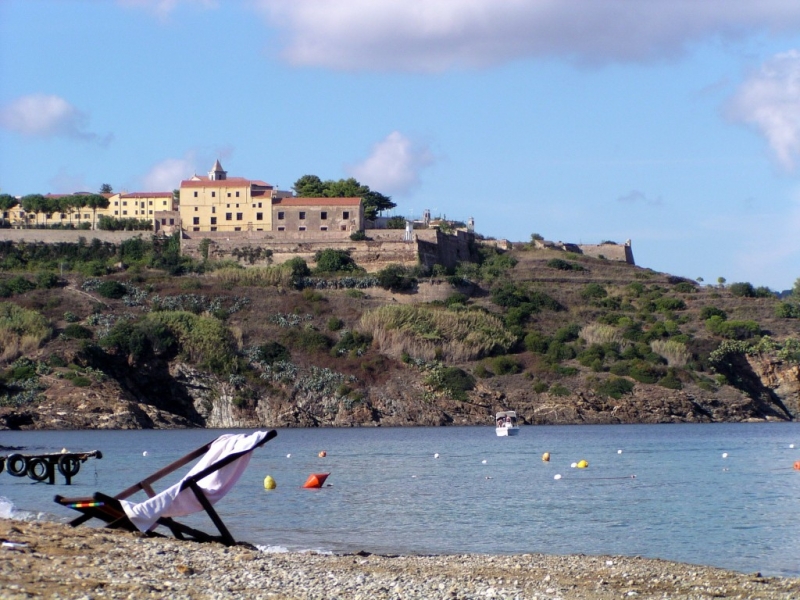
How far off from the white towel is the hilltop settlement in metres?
47.4

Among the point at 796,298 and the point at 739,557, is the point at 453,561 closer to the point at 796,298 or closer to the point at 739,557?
the point at 739,557

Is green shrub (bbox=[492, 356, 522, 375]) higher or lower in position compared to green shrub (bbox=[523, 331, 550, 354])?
lower

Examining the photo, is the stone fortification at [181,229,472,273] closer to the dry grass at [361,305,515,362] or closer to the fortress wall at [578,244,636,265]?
the dry grass at [361,305,515,362]

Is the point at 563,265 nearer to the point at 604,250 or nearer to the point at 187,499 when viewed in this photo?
the point at 604,250

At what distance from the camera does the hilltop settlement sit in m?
70.1

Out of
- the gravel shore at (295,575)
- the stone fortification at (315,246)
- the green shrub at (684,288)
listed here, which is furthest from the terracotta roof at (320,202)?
the gravel shore at (295,575)

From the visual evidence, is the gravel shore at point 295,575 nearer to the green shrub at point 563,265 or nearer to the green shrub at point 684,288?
the green shrub at point 684,288

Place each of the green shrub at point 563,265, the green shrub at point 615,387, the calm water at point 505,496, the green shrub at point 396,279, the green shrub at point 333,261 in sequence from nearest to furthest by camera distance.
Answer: the calm water at point 505,496 < the green shrub at point 615,387 < the green shrub at point 396,279 < the green shrub at point 333,261 < the green shrub at point 563,265

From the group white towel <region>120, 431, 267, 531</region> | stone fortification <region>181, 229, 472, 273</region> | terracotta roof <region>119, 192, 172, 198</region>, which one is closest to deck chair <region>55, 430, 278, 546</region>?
white towel <region>120, 431, 267, 531</region>

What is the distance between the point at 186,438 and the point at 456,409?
1947 centimetres

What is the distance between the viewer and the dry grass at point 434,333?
7644 cm

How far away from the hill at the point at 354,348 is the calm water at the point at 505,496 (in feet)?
46.8

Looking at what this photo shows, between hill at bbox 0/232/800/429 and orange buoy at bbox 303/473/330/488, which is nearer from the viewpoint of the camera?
orange buoy at bbox 303/473/330/488

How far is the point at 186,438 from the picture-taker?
5712cm
